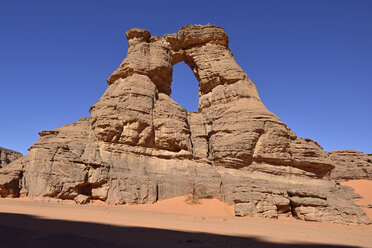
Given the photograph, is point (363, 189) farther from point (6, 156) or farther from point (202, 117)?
point (6, 156)

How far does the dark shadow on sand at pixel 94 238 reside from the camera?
566 cm

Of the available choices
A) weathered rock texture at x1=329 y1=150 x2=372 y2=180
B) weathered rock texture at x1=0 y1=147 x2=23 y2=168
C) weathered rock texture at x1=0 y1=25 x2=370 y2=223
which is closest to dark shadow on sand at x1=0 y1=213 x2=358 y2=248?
weathered rock texture at x1=0 y1=25 x2=370 y2=223

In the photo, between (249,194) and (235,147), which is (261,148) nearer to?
(235,147)

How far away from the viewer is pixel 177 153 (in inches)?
878

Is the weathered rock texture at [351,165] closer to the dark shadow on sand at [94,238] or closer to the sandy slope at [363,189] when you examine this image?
the sandy slope at [363,189]

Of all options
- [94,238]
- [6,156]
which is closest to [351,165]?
[94,238]

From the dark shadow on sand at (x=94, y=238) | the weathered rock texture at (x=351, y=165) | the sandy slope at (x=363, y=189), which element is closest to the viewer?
the dark shadow on sand at (x=94, y=238)

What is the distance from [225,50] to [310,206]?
19.0 metres

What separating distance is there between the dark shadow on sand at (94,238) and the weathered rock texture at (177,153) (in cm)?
839

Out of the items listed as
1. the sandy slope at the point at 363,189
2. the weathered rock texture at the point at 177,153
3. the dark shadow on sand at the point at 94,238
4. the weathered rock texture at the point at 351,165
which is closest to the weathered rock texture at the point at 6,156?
Result: the weathered rock texture at the point at 177,153

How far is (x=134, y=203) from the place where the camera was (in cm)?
1781

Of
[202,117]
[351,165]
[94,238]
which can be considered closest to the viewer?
[94,238]

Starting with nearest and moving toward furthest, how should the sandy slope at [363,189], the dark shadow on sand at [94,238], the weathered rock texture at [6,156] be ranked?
the dark shadow on sand at [94,238] → the sandy slope at [363,189] → the weathered rock texture at [6,156]

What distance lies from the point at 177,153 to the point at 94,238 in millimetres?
15961
